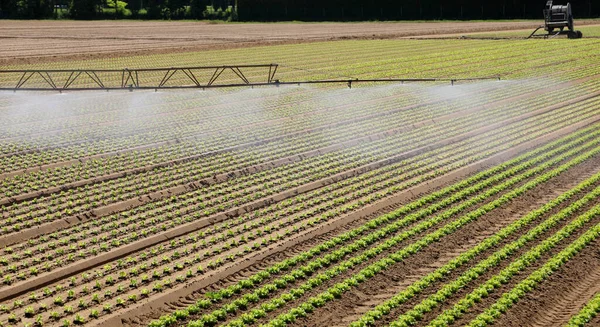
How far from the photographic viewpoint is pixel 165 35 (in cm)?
6756

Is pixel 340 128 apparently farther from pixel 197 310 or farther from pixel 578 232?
pixel 197 310

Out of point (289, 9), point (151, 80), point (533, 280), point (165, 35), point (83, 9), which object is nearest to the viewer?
point (533, 280)

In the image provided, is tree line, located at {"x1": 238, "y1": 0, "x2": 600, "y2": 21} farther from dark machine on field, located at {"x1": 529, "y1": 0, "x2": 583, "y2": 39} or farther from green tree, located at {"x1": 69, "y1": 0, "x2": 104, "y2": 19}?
dark machine on field, located at {"x1": 529, "y1": 0, "x2": 583, "y2": 39}

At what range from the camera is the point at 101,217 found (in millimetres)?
14820

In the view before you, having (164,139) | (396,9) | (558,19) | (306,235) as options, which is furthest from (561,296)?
(396,9)

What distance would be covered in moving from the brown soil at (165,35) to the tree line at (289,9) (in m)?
3.71

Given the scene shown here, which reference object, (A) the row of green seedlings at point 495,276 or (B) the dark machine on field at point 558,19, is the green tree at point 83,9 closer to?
(B) the dark machine on field at point 558,19

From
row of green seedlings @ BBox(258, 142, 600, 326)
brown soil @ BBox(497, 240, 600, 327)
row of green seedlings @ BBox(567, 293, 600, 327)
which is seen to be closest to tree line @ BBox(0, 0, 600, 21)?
row of green seedlings @ BBox(258, 142, 600, 326)

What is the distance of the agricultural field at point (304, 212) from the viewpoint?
35.0 ft

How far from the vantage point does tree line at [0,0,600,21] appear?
77125 mm

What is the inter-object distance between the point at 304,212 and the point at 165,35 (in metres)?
56.4

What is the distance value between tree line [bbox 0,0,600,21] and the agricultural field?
51.1 meters

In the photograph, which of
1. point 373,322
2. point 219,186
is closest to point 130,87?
point 219,186

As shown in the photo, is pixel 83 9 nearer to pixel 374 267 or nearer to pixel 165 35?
pixel 165 35
